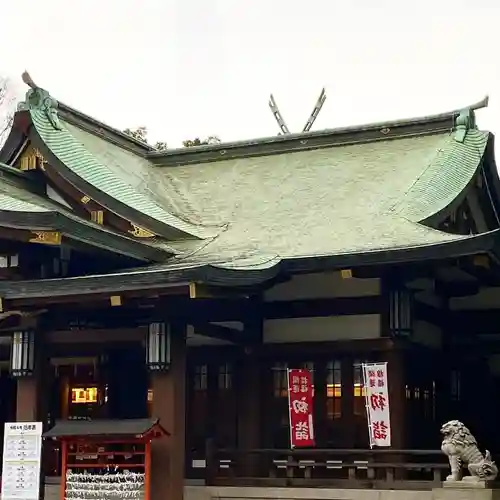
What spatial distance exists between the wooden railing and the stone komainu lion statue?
164 millimetres

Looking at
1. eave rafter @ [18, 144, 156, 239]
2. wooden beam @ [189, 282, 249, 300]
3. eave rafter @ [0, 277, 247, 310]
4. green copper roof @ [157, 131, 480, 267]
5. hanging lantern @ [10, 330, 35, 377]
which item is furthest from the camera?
eave rafter @ [18, 144, 156, 239]

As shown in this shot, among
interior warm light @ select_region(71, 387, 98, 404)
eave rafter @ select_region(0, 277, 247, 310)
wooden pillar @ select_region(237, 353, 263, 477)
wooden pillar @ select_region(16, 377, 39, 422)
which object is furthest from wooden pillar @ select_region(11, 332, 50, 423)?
wooden pillar @ select_region(237, 353, 263, 477)

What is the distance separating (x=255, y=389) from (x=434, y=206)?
417 centimetres

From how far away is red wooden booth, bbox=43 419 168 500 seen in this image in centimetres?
1293

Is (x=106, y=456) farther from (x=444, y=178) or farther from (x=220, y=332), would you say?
(x=444, y=178)

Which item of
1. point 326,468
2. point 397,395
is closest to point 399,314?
point 397,395

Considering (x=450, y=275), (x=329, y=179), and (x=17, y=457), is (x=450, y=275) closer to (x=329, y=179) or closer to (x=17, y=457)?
(x=329, y=179)

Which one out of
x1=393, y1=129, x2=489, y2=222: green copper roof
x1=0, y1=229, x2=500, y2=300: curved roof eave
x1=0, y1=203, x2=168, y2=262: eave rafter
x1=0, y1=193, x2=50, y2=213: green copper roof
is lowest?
x1=0, y1=229, x2=500, y2=300: curved roof eave

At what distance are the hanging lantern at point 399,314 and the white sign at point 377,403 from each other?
57cm

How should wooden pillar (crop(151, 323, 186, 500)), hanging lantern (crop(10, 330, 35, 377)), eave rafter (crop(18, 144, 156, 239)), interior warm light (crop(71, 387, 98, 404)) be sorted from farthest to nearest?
interior warm light (crop(71, 387, 98, 404))
eave rafter (crop(18, 144, 156, 239))
hanging lantern (crop(10, 330, 35, 377))
wooden pillar (crop(151, 323, 186, 500))

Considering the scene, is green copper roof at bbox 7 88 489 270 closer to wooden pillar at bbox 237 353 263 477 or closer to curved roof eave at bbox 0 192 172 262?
curved roof eave at bbox 0 192 172 262

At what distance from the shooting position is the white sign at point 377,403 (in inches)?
538

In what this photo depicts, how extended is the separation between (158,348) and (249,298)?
233cm

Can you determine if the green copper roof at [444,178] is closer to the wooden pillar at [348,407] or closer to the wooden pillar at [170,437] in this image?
the wooden pillar at [348,407]
